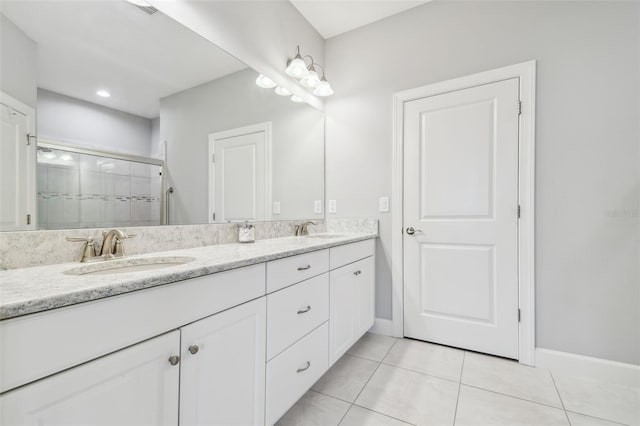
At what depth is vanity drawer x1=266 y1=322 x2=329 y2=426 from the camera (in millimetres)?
1172

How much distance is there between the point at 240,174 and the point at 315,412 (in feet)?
4.70

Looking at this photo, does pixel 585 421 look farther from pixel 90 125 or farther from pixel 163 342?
pixel 90 125

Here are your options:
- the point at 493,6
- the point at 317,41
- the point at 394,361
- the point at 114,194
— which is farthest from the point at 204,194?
the point at 493,6

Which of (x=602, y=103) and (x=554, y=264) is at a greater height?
(x=602, y=103)

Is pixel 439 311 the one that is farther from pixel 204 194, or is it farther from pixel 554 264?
pixel 204 194

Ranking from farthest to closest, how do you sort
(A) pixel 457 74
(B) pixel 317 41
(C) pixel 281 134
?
(B) pixel 317 41 → (C) pixel 281 134 → (A) pixel 457 74

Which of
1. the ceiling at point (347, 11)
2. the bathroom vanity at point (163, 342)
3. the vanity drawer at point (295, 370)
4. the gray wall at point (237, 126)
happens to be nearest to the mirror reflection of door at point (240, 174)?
the gray wall at point (237, 126)

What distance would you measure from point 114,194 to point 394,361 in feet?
6.23

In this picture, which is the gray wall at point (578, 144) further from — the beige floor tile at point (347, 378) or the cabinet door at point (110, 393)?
the cabinet door at point (110, 393)

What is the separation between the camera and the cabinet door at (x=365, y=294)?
2.01 metres

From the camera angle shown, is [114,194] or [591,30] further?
[591,30]

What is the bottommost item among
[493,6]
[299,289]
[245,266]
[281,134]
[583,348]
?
[583,348]

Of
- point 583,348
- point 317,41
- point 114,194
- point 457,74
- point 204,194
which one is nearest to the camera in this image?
point 114,194

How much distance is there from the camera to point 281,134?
2.22 m
